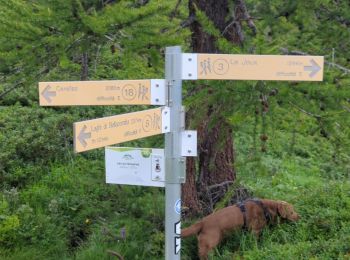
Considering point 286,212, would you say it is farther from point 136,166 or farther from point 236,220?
point 136,166

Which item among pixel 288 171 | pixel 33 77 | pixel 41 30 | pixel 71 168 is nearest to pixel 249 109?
pixel 41 30

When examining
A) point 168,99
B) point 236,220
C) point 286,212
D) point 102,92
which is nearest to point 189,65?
point 168,99

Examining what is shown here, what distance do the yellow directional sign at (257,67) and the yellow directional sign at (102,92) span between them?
0.25 m

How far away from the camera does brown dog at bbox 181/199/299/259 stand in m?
4.26

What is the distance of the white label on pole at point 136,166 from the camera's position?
273cm

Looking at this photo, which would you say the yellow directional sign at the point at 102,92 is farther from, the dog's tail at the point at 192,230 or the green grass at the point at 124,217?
the dog's tail at the point at 192,230

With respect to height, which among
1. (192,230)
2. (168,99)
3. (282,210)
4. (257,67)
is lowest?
(192,230)

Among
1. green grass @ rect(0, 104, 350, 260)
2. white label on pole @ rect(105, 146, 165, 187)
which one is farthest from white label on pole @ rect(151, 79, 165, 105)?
green grass @ rect(0, 104, 350, 260)

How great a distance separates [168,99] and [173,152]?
270 millimetres

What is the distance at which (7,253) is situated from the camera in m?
4.54

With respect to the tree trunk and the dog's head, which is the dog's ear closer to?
the dog's head

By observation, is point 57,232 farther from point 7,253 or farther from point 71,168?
point 71,168

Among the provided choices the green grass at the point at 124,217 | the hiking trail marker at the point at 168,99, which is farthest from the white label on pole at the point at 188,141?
the green grass at the point at 124,217

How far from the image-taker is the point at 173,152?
2715mm
